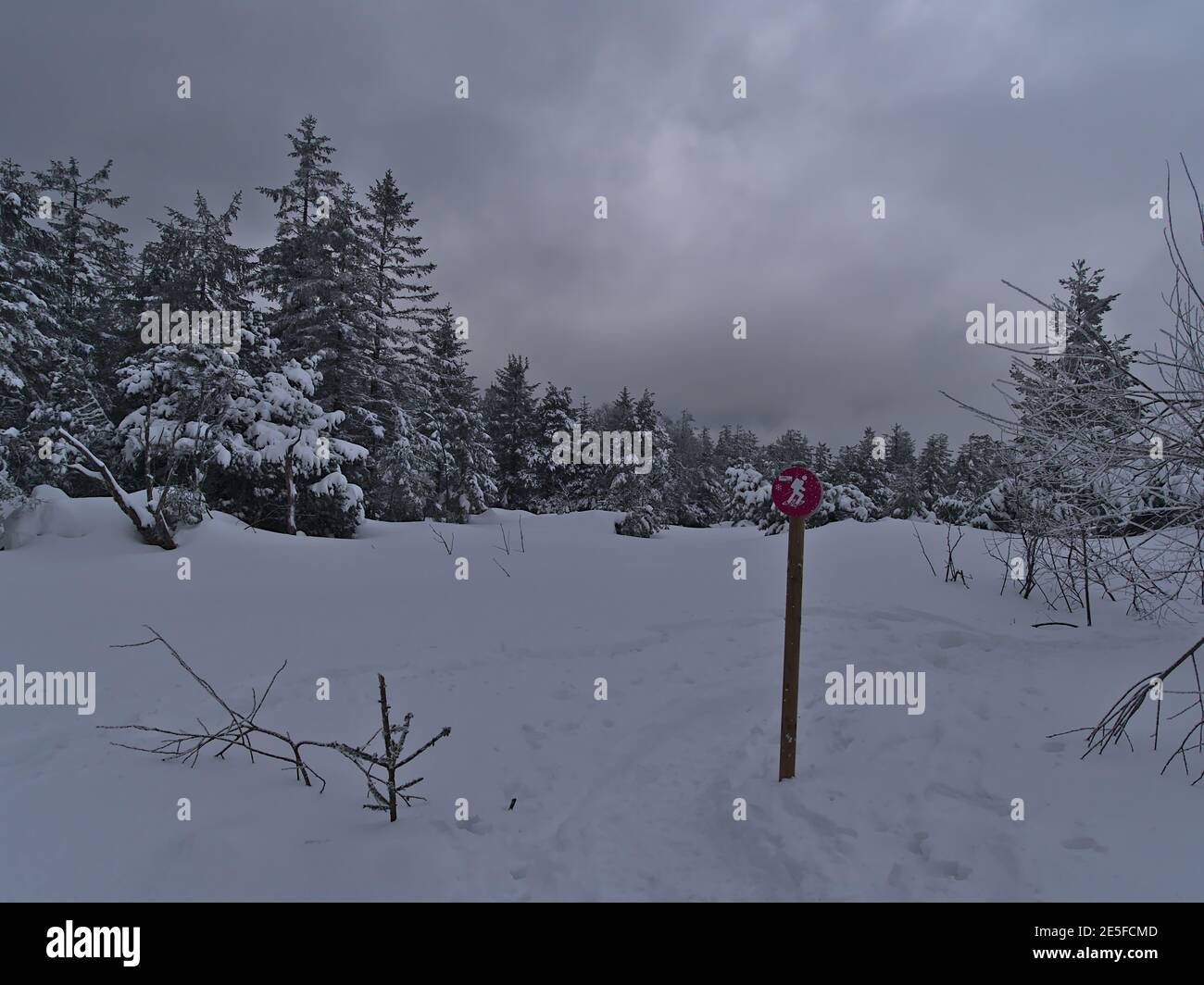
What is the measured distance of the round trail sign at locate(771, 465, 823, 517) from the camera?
12.6 ft

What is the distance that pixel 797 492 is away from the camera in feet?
12.8

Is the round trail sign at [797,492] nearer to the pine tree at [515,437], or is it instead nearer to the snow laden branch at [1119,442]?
the snow laden branch at [1119,442]

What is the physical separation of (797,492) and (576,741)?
2828 millimetres

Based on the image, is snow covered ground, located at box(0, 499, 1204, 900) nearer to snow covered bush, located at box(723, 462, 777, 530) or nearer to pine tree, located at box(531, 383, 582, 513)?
snow covered bush, located at box(723, 462, 777, 530)

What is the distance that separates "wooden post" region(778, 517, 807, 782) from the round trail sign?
8 centimetres

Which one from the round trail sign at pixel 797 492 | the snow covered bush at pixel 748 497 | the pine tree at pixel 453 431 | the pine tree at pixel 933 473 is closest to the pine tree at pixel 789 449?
the pine tree at pixel 933 473

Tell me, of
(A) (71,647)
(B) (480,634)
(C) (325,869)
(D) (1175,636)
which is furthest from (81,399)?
(D) (1175,636)

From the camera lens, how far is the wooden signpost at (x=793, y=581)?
386 cm

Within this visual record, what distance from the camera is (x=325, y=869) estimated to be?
293 cm

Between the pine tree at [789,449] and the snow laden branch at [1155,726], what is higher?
the pine tree at [789,449]

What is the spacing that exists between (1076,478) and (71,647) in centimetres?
973

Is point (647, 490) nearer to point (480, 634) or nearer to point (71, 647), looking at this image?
point (480, 634)

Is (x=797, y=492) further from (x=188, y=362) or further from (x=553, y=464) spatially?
(x=553, y=464)

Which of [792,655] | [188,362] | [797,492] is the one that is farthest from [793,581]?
[188,362]
